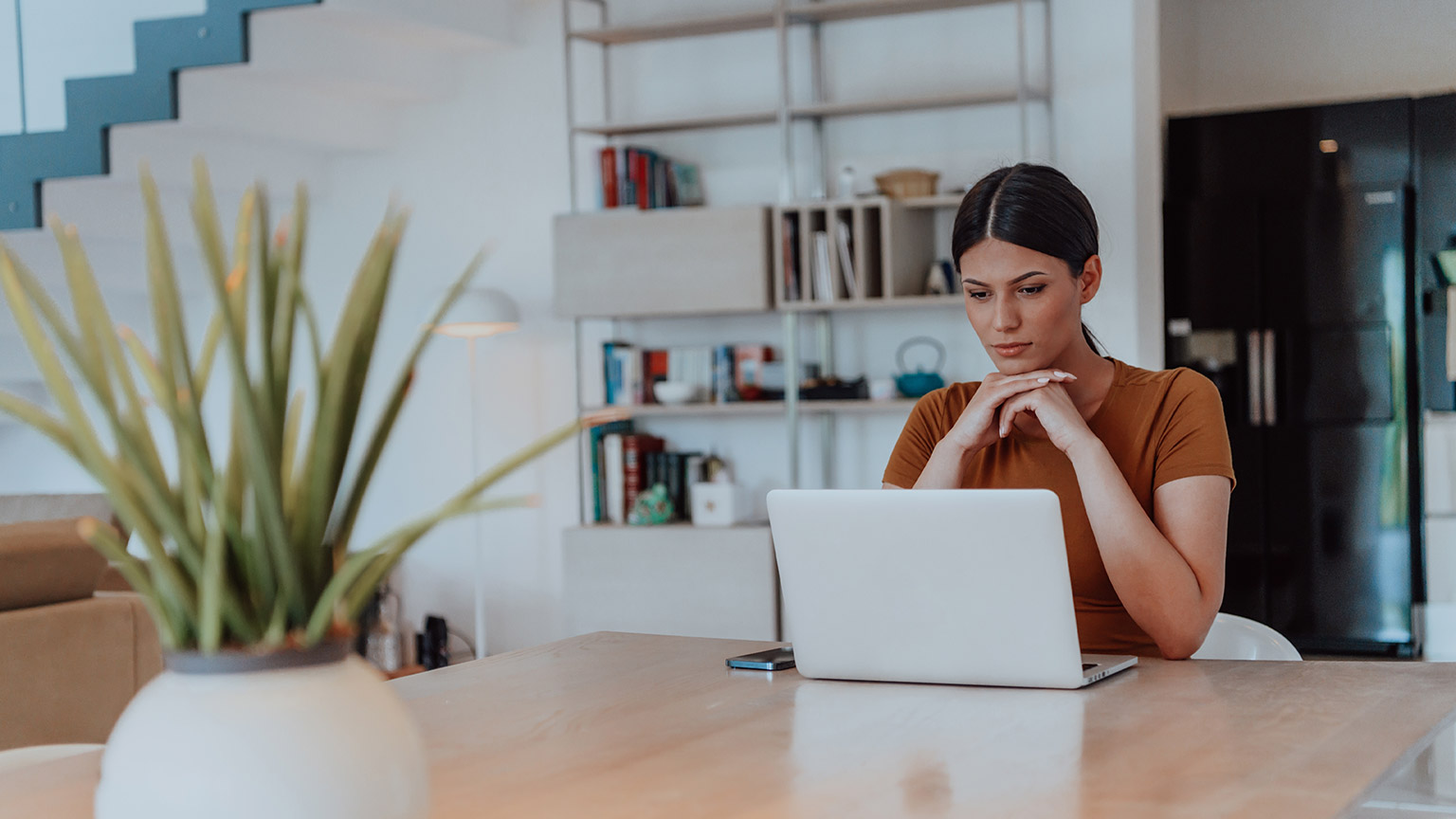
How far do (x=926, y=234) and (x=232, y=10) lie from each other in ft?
8.00

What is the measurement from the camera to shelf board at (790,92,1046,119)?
15.9 ft

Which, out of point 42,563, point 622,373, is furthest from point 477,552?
point 42,563

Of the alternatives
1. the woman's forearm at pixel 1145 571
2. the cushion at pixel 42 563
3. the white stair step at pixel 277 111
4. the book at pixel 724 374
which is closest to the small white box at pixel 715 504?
the book at pixel 724 374

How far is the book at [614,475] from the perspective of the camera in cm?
532

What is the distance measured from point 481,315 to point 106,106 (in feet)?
4.53

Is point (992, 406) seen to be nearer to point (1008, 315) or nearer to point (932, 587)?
point (1008, 315)

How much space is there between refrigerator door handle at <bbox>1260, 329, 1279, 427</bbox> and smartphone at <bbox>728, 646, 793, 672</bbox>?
416 centimetres

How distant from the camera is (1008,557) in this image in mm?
1538

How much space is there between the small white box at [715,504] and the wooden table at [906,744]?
3.34 meters

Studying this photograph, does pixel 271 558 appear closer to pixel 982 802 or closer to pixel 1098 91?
pixel 982 802

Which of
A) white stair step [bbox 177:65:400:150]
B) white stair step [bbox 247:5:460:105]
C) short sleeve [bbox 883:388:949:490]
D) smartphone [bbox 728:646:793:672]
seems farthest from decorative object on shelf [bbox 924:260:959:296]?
smartphone [bbox 728:646:793:672]

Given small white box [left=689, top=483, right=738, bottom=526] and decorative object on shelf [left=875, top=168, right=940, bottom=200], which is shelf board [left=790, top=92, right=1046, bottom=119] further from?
small white box [left=689, top=483, right=738, bottom=526]

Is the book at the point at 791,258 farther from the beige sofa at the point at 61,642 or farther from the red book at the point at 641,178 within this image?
the beige sofa at the point at 61,642

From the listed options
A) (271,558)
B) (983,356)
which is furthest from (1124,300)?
Result: (271,558)
